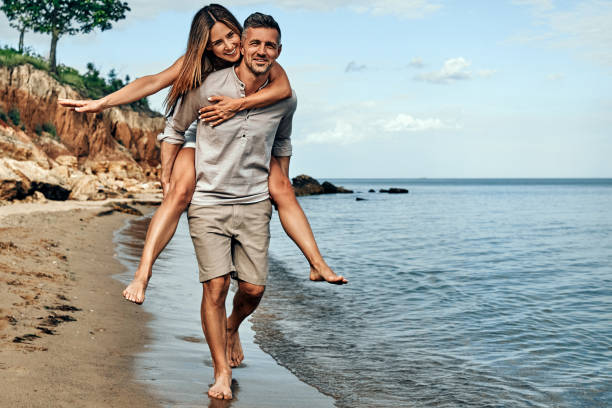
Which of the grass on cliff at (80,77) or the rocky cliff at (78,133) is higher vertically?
the grass on cliff at (80,77)

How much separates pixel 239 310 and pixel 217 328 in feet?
1.16

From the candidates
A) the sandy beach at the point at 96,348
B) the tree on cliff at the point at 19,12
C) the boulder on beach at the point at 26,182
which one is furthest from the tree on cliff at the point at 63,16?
the sandy beach at the point at 96,348

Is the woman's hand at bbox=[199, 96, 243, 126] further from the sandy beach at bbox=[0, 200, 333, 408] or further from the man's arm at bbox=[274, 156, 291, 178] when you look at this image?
the sandy beach at bbox=[0, 200, 333, 408]

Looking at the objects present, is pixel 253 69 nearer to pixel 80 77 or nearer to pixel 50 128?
pixel 50 128

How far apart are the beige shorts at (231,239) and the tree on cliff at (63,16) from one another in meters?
37.8

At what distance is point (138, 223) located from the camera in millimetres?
16375

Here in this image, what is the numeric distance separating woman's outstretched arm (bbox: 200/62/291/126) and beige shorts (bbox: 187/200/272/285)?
1.78 feet

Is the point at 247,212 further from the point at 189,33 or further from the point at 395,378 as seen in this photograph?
the point at 395,378

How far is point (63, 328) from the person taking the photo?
4.46 m

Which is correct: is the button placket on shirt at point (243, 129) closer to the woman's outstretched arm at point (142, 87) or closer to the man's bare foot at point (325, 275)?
the woman's outstretched arm at point (142, 87)

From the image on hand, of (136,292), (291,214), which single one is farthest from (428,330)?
(136,292)

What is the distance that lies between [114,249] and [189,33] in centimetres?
723

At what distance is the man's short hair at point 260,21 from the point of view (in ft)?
11.0

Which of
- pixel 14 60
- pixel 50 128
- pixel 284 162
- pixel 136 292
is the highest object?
pixel 14 60
